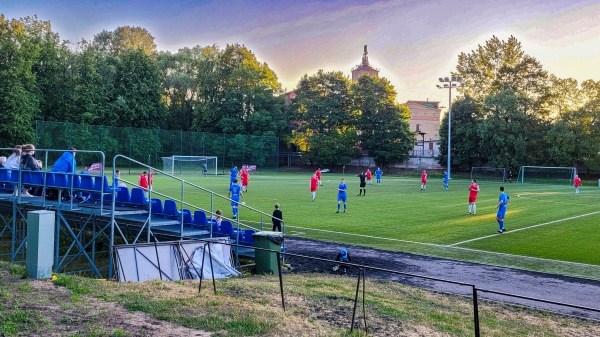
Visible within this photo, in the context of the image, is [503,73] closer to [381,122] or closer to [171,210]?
[381,122]

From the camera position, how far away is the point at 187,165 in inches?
2554

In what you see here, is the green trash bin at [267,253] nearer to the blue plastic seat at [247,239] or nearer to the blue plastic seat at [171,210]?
the blue plastic seat at [247,239]

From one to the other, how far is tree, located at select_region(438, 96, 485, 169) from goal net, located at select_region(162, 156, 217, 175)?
103 ft

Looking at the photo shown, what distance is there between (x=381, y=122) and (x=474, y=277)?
66.5m

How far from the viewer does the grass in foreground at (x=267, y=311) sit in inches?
293

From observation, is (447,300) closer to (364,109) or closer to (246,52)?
(364,109)

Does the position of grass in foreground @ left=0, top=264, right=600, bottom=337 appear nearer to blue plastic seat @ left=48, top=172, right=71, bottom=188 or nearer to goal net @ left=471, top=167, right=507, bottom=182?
blue plastic seat @ left=48, top=172, right=71, bottom=188

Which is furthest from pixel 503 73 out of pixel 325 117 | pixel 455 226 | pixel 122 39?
pixel 122 39

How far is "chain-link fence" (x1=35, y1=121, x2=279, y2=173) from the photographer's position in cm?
5819

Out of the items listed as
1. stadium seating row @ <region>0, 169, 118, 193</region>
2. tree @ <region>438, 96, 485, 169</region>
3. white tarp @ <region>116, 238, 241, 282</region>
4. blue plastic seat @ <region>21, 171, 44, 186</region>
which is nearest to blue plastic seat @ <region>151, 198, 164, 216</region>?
stadium seating row @ <region>0, 169, 118, 193</region>

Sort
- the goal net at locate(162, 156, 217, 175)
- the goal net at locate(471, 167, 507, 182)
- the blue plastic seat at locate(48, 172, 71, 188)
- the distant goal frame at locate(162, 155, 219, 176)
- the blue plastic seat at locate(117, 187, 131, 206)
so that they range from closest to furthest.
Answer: the blue plastic seat at locate(48, 172, 71, 188), the blue plastic seat at locate(117, 187, 131, 206), the distant goal frame at locate(162, 155, 219, 176), the goal net at locate(162, 156, 217, 175), the goal net at locate(471, 167, 507, 182)

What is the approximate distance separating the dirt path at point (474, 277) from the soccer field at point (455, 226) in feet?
3.50

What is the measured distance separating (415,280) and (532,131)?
6143cm

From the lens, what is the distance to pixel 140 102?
74.8 metres
